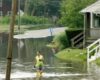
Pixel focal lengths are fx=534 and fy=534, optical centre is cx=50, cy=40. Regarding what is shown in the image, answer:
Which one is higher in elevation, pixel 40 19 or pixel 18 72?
pixel 40 19

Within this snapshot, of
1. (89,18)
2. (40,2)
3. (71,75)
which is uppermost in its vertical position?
(40,2)

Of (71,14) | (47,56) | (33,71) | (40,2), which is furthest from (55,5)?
(33,71)

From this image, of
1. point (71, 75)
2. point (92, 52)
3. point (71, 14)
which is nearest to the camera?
point (71, 75)

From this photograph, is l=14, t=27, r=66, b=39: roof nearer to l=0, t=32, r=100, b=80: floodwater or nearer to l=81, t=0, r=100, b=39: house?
l=81, t=0, r=100, b=39: house

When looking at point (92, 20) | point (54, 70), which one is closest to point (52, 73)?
point (54, 70)

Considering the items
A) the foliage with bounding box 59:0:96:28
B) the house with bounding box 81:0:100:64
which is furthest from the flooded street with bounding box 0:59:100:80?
the foliage with bounding box 59:0:96:28

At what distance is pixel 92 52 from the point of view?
42.4m

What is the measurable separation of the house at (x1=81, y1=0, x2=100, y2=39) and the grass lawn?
2.94m

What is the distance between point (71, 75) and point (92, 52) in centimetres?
1007

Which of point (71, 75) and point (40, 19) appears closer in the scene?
point (71, 75)

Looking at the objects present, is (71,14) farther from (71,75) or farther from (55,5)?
(55,5)

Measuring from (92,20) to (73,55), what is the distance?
6.11 metres

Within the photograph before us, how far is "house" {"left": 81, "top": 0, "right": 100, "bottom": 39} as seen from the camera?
4753 centimetres

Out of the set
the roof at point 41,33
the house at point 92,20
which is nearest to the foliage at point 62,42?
the house at point 92,20
